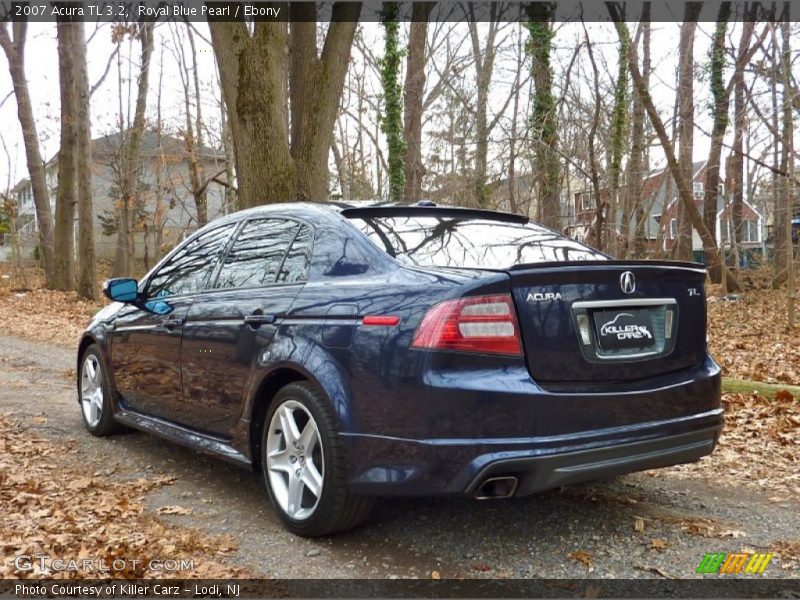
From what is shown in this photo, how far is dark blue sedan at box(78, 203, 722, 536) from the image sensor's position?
3156 mm

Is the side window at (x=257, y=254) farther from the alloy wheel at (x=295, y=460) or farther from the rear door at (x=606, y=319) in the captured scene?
the rear door at (x=606, y=319)

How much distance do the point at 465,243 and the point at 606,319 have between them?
2.85ft

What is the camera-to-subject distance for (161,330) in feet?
16.3

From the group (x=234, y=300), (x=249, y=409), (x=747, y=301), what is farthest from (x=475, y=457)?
(x=747, y=301)

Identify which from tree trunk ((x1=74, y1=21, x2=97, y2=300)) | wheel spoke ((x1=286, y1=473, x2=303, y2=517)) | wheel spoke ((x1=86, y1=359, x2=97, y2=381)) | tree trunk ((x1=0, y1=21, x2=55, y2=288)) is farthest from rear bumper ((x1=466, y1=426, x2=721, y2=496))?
tree trunk ((x1=0, y1=21, x2=55, y2=288))

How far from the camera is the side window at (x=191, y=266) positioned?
16.1 feet

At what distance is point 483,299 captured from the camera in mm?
3186

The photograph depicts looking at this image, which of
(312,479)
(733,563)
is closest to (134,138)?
(312,479)

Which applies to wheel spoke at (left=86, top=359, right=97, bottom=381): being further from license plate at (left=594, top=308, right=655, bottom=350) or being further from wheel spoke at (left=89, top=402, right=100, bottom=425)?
license plate at (left=594, top=308, right=655, bottom=350)

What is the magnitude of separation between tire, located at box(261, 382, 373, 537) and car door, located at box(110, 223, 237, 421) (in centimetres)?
114

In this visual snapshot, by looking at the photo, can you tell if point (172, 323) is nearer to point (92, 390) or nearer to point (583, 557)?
point (92, 390)

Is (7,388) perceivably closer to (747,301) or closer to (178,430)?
(178,430)

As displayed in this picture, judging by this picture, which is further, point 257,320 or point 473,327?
point 257,320

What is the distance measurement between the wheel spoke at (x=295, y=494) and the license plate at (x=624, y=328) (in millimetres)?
1598
